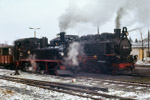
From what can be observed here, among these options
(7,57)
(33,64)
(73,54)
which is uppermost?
(73,54)

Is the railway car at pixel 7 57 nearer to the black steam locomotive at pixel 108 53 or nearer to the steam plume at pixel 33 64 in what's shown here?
the steam plume at pixel 33 64

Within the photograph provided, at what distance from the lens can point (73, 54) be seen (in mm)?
15922

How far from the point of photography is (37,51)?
18.2 metres

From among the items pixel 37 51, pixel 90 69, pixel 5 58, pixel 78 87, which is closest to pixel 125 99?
pixel 78 87

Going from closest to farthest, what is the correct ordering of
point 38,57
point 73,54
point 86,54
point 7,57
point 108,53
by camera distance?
1. point 108,53
2. point 73,54
3. point 86,54
4. point 38,57
5. point 7,57

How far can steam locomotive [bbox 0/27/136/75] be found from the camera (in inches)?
612

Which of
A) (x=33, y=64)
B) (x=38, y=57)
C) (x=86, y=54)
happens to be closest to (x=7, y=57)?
(x=33, y=64)

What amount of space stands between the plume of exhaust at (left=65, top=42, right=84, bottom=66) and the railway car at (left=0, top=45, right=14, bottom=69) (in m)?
9.62

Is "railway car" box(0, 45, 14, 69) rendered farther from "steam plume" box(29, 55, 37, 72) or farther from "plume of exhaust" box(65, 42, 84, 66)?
"plume of exhaust" box(65, 42, 84, 66)

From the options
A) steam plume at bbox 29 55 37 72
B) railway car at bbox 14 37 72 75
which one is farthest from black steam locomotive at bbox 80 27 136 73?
steam plume at bbox 29 55 37 72

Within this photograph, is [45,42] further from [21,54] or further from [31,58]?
[21,54]

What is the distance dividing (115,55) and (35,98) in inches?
338

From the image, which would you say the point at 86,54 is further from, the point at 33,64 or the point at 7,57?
the point at 7,57

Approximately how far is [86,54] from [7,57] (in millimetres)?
11056
